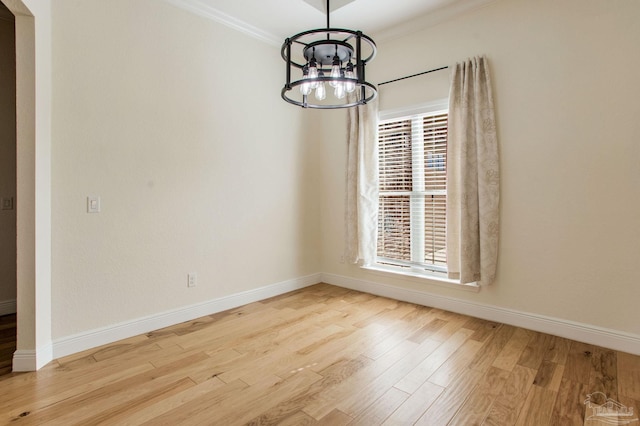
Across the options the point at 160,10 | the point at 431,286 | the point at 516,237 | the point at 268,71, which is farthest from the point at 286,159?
the point at 516,237

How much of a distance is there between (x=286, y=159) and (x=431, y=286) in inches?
89.6

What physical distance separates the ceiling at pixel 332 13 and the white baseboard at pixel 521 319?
114 inches

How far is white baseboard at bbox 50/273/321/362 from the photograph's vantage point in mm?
2545

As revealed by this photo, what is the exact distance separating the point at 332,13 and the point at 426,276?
9.66ft

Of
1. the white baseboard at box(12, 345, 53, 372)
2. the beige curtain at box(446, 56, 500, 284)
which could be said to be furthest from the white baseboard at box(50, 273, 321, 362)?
the beige curtain at box(446, 56, 500, 284)

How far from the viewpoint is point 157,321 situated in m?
3.02

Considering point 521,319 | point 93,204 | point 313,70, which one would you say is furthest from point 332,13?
point 521,319

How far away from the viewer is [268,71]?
153 inches

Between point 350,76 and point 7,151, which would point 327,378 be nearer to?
point 350,76

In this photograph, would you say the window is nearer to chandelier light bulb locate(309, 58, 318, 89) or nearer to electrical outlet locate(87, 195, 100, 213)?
chandelier light bulb locate(309, 58, 318, 89)

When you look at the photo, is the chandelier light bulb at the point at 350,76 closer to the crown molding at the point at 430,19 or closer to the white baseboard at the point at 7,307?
the crown molding at the point at 430,19

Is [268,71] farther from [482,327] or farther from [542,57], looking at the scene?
[482,327]

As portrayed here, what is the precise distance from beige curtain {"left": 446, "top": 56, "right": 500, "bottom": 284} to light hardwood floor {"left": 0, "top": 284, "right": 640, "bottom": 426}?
2.01 ft

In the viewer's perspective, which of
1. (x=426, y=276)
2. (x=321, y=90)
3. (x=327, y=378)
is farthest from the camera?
(x=426, y=276)
